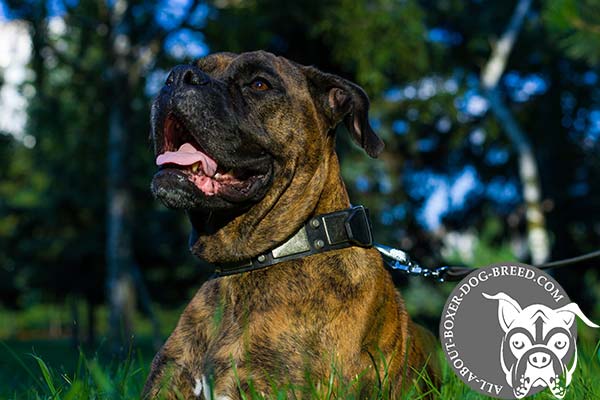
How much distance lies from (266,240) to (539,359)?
4.35ft

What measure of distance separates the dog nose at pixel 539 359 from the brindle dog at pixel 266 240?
0.52 m

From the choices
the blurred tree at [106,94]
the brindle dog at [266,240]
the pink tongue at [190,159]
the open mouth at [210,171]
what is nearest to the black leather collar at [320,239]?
the brindle dog at [266,240]

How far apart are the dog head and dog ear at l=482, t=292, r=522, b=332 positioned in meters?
0.98

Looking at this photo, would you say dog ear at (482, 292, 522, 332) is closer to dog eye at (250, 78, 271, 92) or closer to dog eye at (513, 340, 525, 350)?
dog eye at (513, 340, 525, 350)

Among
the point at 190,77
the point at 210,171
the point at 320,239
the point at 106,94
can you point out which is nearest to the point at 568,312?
the point at 320,239

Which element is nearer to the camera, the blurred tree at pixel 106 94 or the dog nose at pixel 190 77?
the dog nose at pixel 190 77

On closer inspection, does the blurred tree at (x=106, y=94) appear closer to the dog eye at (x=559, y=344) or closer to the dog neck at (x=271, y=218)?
the dog neck at (x=271, y=218)

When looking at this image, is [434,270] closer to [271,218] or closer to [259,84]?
[271,218]

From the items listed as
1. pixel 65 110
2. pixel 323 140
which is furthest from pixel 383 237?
pixel 323 140

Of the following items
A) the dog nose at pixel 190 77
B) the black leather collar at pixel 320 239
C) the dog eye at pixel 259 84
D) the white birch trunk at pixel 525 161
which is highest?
the dog nose at pixel 190 77

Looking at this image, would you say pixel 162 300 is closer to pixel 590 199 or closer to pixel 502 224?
pixel 502 224

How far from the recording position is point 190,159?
369 centimetres

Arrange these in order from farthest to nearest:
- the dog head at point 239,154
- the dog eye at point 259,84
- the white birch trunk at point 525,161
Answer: the white birch trunk at point 525,161 < the dog eye at point 259,84 < the dog head at point 239,154

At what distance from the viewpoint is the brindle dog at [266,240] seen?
10.5 feet
